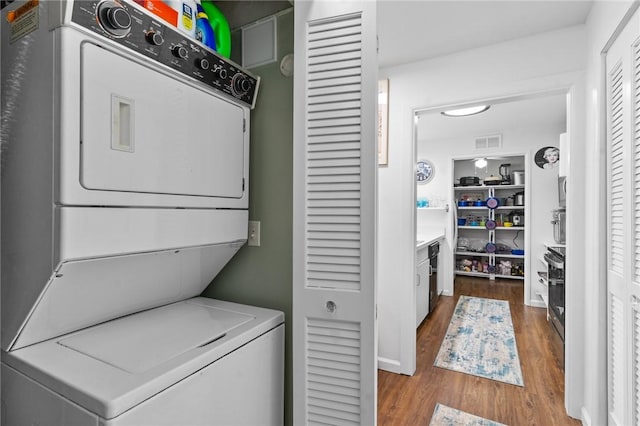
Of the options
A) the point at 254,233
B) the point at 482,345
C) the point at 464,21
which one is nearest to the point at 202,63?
the point at 254,233

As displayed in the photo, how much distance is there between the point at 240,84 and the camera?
1335 mm

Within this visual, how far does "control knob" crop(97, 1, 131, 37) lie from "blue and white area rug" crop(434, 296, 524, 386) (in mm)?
2973

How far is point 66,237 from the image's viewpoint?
0.80m

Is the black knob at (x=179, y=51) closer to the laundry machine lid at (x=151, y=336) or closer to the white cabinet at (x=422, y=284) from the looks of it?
the laundry machine lid at (x=151, y=336)

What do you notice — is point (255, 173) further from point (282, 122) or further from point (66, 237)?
point (66, 237)

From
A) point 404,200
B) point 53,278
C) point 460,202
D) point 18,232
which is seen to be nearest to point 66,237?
point 53,278

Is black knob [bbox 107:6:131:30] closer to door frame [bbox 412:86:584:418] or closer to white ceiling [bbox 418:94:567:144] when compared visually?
door frame [bbox 412:86:584:418]

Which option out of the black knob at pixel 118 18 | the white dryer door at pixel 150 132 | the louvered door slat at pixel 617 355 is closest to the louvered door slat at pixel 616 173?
the louvered door slat at pixel 617 355

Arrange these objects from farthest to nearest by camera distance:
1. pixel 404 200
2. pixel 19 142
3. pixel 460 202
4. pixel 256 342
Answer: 1. pixel 460 202
2. pixel 404 200
3. pixel 256 342
4. pixel 19 142

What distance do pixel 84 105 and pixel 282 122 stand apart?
737 millimetres

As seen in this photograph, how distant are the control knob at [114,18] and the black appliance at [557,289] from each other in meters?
3.50

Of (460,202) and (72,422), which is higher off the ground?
(460,202)

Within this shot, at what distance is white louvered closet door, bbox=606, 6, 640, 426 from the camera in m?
1.41

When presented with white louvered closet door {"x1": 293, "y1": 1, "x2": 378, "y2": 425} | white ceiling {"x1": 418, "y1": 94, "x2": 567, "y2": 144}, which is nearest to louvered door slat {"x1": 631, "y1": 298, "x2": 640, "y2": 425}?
white louvered closet door {"x1": 293, "y1": 1, "x2": 378, "y2": 425}
